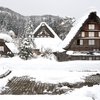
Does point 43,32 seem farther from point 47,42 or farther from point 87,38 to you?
point 87,38

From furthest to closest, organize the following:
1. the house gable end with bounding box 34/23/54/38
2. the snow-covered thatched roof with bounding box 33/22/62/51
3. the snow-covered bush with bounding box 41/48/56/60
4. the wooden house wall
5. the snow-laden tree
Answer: the house gable end with bounding box 34/23/54/38
the snow-covered thatched roof with bounding box 33/22/62/51
the snow-covered bush with bounding box 41/48/56/60
the wooden house wall
the snow-laden tree

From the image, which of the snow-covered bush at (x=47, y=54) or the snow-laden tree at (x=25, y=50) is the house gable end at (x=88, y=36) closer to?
the snow-covered bush at (x=47, y=54)

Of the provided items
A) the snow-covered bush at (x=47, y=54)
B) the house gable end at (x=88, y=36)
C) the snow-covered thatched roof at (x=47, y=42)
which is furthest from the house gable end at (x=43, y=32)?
the house gable end at (x=88, y=36)

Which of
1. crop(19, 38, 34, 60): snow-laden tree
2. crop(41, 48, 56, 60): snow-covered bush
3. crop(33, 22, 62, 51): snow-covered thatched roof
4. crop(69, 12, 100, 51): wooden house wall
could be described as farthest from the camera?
crop(33, 22, 62, 51): snow-covered thatched roof

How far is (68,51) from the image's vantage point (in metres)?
21.2

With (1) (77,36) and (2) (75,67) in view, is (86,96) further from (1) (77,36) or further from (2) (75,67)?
(1) (77,36)

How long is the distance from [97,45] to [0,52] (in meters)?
15.9

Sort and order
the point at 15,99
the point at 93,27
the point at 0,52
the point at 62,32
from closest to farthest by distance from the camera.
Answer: the point at 15,99
the point at 93,27
the point at 0,52
the point at 62,32

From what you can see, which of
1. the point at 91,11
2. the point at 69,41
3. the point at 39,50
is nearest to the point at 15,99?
the point at 69,41

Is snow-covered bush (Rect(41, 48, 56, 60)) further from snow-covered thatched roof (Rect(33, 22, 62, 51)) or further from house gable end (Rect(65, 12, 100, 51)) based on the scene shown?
house gable end (Rect(65, 12, 100, 51))

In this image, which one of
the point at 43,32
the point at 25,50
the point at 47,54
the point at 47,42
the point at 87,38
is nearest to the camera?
the point at 25,50

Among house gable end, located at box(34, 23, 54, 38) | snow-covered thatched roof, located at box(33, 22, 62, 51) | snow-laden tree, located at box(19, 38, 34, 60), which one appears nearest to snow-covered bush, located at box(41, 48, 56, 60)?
snow-covered thatched roof, located at box(33, 22, 62, 51)

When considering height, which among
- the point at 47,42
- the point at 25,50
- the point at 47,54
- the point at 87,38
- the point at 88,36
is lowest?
the point at 47,54

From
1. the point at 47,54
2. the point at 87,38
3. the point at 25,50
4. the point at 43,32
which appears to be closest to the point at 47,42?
the point at 43,32
